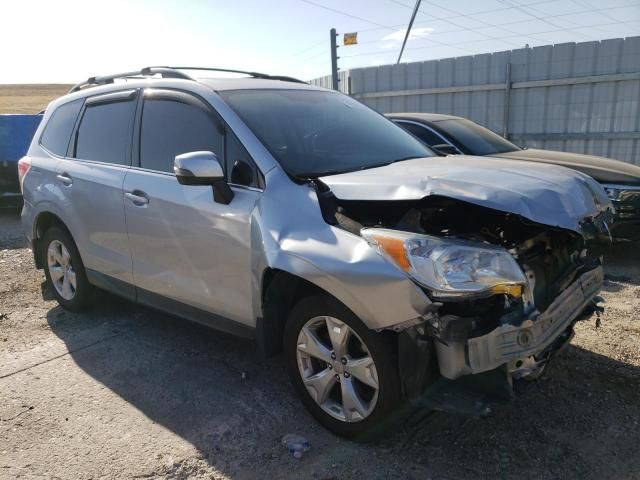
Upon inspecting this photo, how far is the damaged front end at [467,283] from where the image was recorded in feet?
7.59

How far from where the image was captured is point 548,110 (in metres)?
10.2

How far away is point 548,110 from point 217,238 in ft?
29.1

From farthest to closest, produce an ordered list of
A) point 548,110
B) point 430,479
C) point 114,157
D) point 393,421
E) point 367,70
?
point 367,70 → point 548,110 → point 114,157 → point 393,421 → point 430,479

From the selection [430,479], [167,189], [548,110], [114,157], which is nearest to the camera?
[430,479]

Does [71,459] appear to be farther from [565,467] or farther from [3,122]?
[3,122]

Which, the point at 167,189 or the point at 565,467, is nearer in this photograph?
the point at 565,467

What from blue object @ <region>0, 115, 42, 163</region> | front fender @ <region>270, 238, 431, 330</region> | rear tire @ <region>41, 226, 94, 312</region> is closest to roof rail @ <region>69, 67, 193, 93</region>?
rear tire @ <region>41, 226, 94, 312</region>

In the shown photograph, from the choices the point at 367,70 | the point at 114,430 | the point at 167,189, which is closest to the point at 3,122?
the point at 367,70

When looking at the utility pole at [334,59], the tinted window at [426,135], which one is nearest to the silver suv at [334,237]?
the tinted window at [426,135]

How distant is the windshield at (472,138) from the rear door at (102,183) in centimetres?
393

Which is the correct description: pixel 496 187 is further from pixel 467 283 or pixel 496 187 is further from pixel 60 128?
pixel 60 128

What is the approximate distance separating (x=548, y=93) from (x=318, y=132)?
8.11 m

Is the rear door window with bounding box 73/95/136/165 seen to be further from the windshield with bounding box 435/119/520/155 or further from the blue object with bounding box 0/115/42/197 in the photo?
the blue object with bounding box 0/115/42/197

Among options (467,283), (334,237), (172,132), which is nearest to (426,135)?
(172,132)
